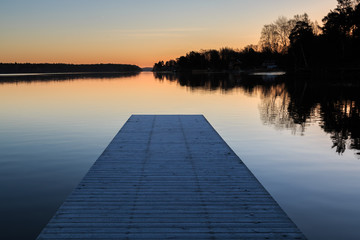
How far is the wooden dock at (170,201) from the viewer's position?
5328 millimetres

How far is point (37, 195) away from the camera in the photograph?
875 cm

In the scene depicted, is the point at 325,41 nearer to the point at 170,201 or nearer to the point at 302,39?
the point at 302,39

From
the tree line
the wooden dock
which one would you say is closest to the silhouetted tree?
the tree line

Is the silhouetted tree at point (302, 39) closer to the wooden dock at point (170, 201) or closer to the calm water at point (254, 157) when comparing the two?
the calm water at point (254, 157)

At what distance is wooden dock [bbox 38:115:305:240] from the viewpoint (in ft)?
17.5

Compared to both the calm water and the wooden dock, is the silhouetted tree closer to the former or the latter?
the calm water

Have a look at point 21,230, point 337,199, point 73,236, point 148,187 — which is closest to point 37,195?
point 21,230

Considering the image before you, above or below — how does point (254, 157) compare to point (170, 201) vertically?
below

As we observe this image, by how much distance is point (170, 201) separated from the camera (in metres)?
6.56

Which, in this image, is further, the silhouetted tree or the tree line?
the silhouetted tree

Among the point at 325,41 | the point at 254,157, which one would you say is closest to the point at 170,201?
the point at 254,157

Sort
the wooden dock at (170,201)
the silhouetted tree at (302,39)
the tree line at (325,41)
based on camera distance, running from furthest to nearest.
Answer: the silhouetted tree at (302,39) → the tree line at (325,41) → the wooden dock at (170,201)

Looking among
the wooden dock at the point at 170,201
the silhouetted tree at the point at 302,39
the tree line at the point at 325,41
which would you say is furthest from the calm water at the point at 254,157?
the silhouetted tree at the point at 302,39

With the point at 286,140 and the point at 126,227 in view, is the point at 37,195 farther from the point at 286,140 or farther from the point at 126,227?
the point at 286,140
